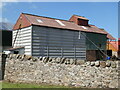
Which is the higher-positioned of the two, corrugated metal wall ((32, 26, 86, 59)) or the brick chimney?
the brick chimney

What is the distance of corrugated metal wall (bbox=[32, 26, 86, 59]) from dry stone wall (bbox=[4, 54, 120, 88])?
7.72 m

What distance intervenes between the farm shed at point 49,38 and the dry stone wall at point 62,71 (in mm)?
7691

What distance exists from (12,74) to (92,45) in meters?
17.5

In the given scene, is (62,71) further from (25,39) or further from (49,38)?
(25,39)

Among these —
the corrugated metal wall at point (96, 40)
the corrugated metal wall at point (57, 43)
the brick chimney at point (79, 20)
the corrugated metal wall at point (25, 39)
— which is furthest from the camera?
the brick chimney at point (79, 20)

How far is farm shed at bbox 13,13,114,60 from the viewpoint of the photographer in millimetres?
19688

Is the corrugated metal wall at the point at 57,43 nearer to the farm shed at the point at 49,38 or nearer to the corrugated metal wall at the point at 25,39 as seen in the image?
the farm shed at the point at 49,38

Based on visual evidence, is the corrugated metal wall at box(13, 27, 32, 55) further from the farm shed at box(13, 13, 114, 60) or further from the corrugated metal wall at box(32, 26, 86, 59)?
the corrugated metal wall at box(32, 26, 86, 59)

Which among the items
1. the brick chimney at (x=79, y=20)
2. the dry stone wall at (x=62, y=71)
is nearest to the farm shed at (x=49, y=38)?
the brick chimney at (x=79, y=20)

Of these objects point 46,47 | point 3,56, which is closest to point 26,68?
point 3,56

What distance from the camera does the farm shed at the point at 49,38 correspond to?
19.7 m

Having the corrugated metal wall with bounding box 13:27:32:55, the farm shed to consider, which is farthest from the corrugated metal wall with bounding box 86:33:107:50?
the corrugated metal wall with bounding box 13:27:32:55

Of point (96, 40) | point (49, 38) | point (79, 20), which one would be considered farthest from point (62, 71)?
point (79, 20)

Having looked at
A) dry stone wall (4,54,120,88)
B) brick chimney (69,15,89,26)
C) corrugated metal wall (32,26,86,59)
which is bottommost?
dry stone wall (4,54,120,88)
